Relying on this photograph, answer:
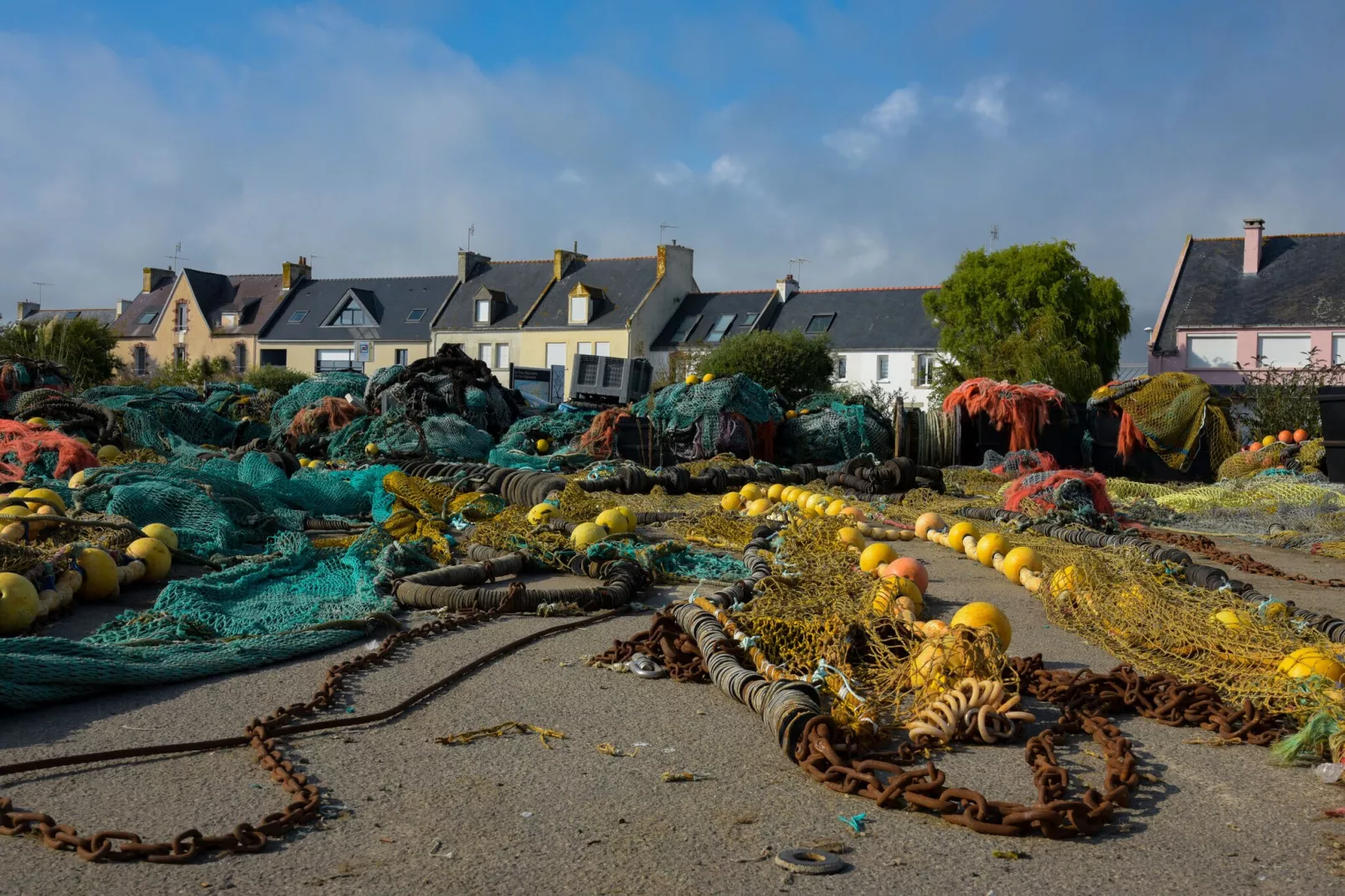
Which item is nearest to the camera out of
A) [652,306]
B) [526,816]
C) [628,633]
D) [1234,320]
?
[526,816]

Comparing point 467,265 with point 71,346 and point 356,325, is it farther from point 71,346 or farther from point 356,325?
point 71,346

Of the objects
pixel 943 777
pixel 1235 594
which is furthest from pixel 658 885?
pixel 1235 594

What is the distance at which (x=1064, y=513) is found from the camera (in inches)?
351

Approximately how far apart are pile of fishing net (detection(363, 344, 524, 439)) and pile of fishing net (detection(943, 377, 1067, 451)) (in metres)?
6.96

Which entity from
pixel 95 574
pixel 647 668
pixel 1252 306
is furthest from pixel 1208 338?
pixel 95 574

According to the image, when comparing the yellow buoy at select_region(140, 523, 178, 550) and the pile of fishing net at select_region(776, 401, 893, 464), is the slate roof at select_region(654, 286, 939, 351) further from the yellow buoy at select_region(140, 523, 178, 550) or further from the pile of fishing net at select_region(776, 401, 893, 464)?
the yellow buoy at select_region(140, 523, 178, 550)

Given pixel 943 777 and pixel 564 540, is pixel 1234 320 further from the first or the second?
pixel 943 777

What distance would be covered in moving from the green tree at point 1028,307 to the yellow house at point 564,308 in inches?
569

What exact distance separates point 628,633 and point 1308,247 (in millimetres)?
44811

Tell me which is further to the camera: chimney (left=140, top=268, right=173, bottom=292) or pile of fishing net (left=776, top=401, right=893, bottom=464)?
chimney (left=140, top=268, right=173, bottom=292)

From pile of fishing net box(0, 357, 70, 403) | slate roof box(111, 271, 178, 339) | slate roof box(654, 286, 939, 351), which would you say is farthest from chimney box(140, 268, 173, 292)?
pile of fishing net box(0, 357, 70, 403)

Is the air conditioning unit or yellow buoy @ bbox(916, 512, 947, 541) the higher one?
the air conditioning unit

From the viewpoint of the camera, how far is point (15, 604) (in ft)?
15.7

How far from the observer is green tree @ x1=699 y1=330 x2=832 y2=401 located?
3531 centimetres
